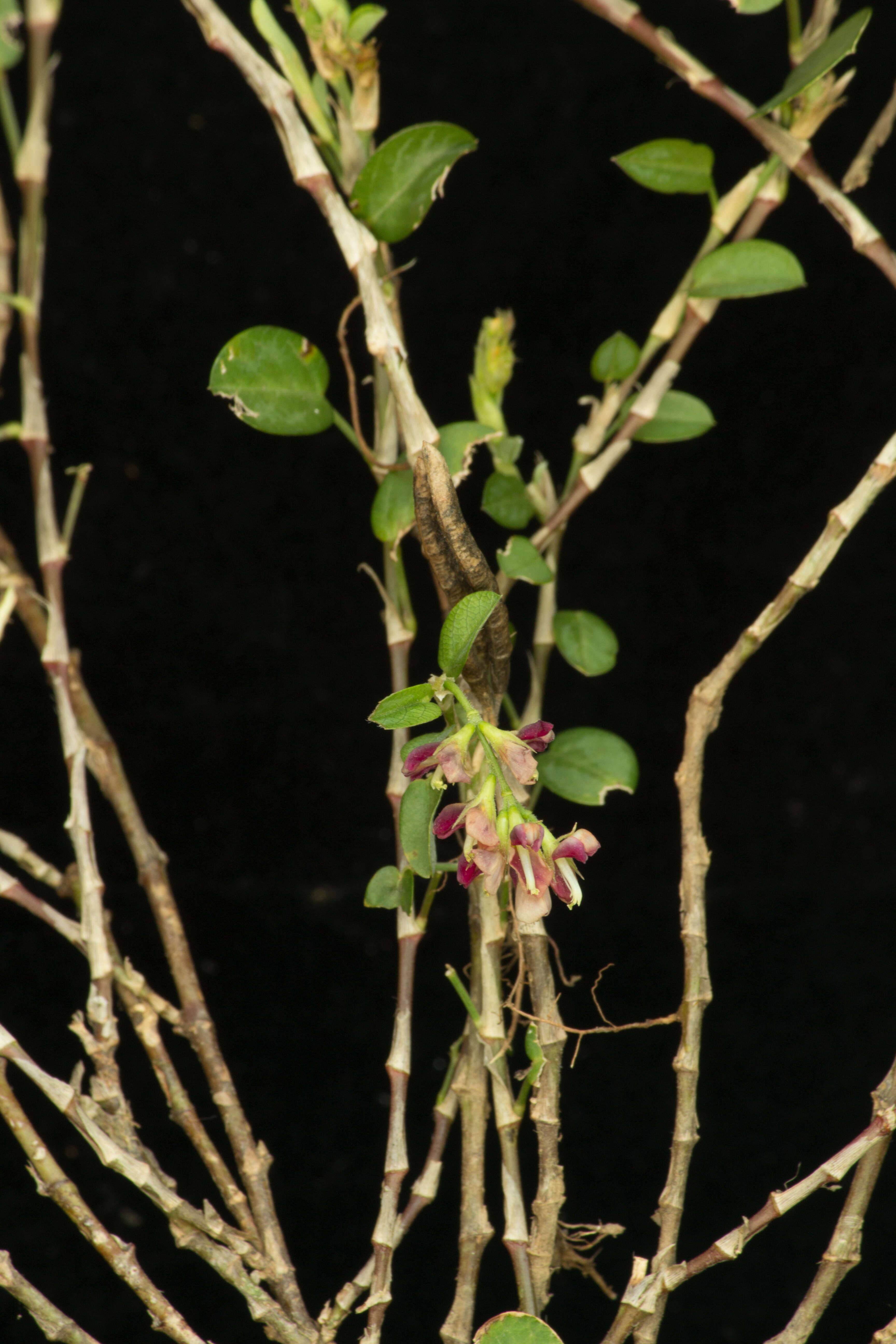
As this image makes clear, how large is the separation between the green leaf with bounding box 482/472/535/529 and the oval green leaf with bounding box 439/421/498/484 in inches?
2.4

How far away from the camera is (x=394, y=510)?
633 mm

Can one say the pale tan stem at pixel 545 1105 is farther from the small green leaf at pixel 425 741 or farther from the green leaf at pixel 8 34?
the green leaf at pixel 8 34

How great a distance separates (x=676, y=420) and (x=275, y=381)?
11.4 inches

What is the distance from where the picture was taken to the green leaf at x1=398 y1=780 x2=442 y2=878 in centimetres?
55

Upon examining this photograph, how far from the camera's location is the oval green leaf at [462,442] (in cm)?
63

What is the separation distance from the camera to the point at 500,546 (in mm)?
1039

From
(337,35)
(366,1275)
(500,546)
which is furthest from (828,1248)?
(337,35)

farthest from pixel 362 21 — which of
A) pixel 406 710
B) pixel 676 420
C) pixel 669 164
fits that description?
pixel 406 710

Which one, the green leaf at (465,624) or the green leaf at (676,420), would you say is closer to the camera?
the green leaf at (465,624)

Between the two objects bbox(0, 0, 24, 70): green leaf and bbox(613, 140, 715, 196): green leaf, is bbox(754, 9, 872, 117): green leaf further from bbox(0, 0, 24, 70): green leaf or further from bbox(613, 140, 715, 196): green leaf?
bbox(0, 0, 24, 70): green leaf

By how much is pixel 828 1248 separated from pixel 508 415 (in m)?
0.79

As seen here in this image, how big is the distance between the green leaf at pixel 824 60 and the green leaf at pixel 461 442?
0.25m

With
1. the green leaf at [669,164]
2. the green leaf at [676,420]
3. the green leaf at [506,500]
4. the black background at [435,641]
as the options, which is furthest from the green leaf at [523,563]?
the black background at [435,641]

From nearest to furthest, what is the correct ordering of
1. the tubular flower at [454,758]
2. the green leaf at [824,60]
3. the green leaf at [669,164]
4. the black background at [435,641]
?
the tubular flower at [454,758] < the green leaf at [824,60] < the green leaf at [669,164] < the black background at [435,641]
